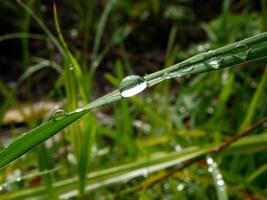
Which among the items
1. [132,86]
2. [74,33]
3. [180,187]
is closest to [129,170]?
[180,187]

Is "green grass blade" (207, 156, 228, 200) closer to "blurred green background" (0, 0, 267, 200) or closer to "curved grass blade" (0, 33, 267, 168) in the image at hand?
"blurred green background" (0, 0, 267, 200)

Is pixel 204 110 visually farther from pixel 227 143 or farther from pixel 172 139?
pixel 227 143

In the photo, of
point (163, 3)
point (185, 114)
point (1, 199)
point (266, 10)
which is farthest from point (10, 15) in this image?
point (1, 199)

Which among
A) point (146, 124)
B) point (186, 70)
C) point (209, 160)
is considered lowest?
point (186, 70)

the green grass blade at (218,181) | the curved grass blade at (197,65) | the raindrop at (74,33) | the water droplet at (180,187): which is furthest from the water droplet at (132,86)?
the raindrop at (74,33)

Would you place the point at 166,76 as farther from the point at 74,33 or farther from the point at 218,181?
Result: the point at 74,33
